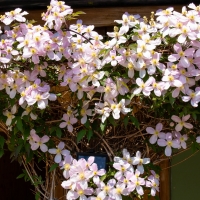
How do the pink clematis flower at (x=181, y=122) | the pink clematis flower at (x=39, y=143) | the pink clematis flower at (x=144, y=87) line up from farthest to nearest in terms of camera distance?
the pink clematis flower at (x=39, y=143)
the pink clematis flower at (x=181, y=122)
the pink clematis flower at (x=144, y=87)

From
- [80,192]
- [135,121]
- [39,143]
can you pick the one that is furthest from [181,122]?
[39,143]

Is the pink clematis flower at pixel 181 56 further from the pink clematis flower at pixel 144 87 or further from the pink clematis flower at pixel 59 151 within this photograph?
the pink clematis flower at pixel 59 151

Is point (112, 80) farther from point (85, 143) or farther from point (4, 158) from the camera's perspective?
point (4, 158)

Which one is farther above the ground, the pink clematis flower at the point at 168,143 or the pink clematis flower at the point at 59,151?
the pink clematis flower at the point at 168,143

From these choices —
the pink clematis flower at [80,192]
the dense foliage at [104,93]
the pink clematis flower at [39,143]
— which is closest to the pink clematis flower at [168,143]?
the dense foliage at [104,93]

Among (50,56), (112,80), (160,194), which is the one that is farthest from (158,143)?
(160,194)

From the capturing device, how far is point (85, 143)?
250 cm

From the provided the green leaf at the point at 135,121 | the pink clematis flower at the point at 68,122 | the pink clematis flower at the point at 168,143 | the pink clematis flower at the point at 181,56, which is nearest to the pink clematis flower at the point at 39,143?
the pink clematis flower at the point at 68,122

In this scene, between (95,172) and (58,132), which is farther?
(58,132)

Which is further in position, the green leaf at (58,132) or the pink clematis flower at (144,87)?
the green leaf at (58,132)

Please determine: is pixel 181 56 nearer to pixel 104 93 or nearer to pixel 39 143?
pixel 104 93

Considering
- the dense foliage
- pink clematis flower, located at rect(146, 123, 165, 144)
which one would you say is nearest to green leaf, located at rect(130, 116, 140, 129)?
the dense foliage

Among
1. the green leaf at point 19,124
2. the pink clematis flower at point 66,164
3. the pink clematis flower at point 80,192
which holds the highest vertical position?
the green leaf at point 19,124

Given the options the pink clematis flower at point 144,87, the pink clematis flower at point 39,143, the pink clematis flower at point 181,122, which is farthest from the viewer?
the pink clematis flower at point 39,143
